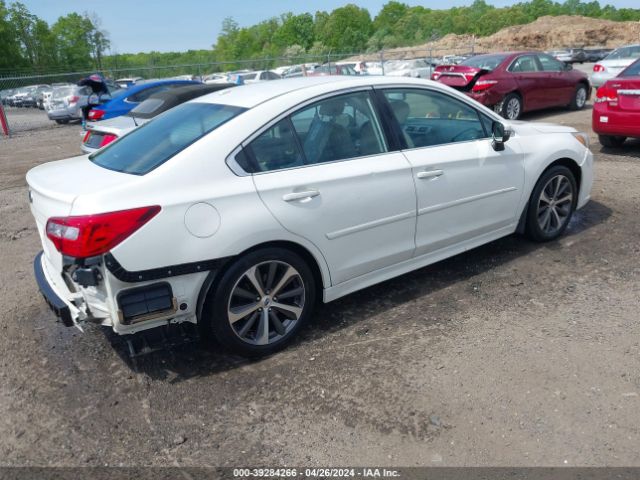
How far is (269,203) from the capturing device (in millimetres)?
3318

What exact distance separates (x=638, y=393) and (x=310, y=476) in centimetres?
186

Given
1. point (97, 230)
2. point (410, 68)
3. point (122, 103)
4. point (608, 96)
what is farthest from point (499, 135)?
point (410, 68)

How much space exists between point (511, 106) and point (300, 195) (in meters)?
10.4

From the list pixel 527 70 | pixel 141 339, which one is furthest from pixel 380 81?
pixel 527 70

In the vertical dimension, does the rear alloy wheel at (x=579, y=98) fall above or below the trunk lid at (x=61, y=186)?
below

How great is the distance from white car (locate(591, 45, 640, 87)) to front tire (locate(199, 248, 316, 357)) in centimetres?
1504

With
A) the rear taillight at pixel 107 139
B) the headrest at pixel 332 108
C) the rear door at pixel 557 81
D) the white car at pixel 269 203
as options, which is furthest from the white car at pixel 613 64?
the headrest at pixel 332 108

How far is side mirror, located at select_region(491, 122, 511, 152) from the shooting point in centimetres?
439

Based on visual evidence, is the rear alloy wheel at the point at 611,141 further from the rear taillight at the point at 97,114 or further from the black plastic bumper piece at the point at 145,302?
the rear taillight at the point at 97,114

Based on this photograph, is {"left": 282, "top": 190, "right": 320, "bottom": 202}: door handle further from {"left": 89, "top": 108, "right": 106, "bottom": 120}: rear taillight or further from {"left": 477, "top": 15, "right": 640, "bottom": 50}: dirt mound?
{"left": 477, "top": 15, "right": 640, "bottom": 50}: dirt mound

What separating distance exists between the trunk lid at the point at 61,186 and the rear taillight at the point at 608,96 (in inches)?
299

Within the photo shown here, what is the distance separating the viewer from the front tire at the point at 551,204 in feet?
16.1

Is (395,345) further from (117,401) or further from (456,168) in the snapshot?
(117,401)

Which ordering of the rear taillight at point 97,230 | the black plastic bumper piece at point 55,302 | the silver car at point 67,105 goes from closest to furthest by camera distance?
1. the rear taillight at point 97,230
2. the black plastic bumper piece at point 55,302
3. the silver car at point 67,105
